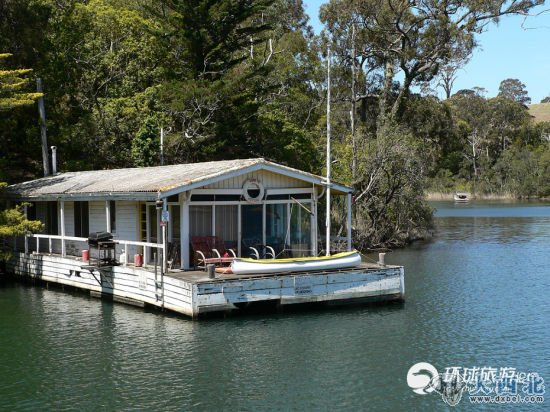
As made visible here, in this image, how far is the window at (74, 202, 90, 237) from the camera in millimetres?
26750

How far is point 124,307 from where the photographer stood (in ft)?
72.4

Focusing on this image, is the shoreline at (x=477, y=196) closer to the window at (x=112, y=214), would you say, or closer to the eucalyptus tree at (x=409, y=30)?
the eucalyptus tree at (x=409, y=30)

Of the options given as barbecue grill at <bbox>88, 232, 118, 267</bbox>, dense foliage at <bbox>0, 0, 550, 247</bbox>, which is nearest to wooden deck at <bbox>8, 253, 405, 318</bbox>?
barbecue grill at <bbox>88, 232, 118, 267</bbox>

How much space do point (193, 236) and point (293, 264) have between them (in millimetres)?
3647

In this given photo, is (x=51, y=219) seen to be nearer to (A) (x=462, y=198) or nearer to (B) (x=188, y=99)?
(B) (x=188, y=99)

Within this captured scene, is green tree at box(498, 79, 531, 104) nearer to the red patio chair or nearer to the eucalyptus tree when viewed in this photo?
the eucalyptus tree

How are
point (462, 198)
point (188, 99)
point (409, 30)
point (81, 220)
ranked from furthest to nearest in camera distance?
point (462, 198)
point (409, 30)
point (188, 99)
point (81, 220)

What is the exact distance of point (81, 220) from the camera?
27.1 metres

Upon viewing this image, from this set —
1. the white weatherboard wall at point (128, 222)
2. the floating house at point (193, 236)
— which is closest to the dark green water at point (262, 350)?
the floating house at point (193, 236)

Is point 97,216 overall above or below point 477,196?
below

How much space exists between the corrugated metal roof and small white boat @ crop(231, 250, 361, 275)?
2.98 metres

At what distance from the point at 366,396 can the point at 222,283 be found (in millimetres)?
6447

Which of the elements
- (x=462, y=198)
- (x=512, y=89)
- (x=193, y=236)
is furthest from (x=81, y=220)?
(x=512, y=89)

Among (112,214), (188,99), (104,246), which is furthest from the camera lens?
(188,99)
